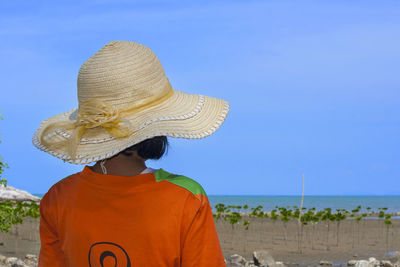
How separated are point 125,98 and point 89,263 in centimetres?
67

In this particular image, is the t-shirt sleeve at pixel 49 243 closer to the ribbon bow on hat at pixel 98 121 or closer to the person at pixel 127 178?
the person at pixel 127 178

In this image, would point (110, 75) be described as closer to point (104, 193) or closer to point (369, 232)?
point (104, 193)

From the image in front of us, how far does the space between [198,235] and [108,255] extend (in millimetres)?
369

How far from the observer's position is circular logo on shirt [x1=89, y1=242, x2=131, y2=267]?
2.05 meters

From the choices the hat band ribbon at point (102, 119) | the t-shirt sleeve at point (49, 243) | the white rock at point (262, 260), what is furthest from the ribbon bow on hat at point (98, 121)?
the white rock at point (262, 260)

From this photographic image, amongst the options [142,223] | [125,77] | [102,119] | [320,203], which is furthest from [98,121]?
[320,203]

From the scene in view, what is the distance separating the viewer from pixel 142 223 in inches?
79.4

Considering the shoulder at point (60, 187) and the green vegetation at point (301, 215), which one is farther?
the green vegetation at point (301, 215)

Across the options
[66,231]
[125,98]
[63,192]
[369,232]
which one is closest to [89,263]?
[66,231]

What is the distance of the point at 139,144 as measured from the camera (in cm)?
206

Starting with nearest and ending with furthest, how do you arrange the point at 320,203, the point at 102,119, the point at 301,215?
the point at 102,119, the point at 301,215, the point at 320,203

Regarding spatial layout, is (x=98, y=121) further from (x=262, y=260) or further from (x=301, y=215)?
(x=301, y=215)

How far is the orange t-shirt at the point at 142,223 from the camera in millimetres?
1989

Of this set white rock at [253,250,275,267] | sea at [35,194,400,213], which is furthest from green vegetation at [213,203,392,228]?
sea at [35,194,400,213]
